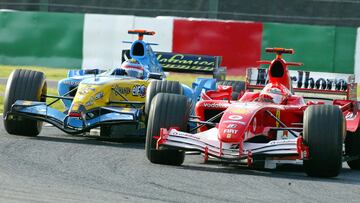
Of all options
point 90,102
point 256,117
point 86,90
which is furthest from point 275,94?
point 86,90

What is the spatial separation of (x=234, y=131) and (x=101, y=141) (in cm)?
335

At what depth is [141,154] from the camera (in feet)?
39.9

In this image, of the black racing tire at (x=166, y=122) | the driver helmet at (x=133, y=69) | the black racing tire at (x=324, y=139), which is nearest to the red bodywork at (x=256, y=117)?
the black racing tire at (x=324, y=139)

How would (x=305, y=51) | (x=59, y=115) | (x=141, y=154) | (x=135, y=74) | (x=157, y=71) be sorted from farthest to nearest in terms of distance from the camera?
1. (x=305, y=51)
2. (x=157, y=71)
3. (x=135, y=74)
4. (x=59, y=115)
5. (x=141, y=154)

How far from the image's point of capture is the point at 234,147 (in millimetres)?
10672

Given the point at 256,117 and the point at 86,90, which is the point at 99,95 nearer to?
the point at 86,90

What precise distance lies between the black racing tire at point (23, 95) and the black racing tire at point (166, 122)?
2.85 metres

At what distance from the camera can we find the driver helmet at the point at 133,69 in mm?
15109

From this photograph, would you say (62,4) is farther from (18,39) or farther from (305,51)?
(305,51)

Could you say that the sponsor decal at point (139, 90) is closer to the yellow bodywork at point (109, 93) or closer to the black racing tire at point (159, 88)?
the yellow bodywork at point (109, 93)

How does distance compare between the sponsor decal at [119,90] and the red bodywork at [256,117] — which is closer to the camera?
the red bodywork at [256,117]

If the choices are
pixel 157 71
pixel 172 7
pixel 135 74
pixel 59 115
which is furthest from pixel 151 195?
pixel 172 7

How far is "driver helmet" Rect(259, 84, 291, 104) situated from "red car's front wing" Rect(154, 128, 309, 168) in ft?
4.50

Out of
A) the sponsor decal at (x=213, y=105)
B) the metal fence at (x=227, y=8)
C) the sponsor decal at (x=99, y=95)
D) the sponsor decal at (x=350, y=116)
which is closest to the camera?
the sponsor decal at (x=213, y=105)
